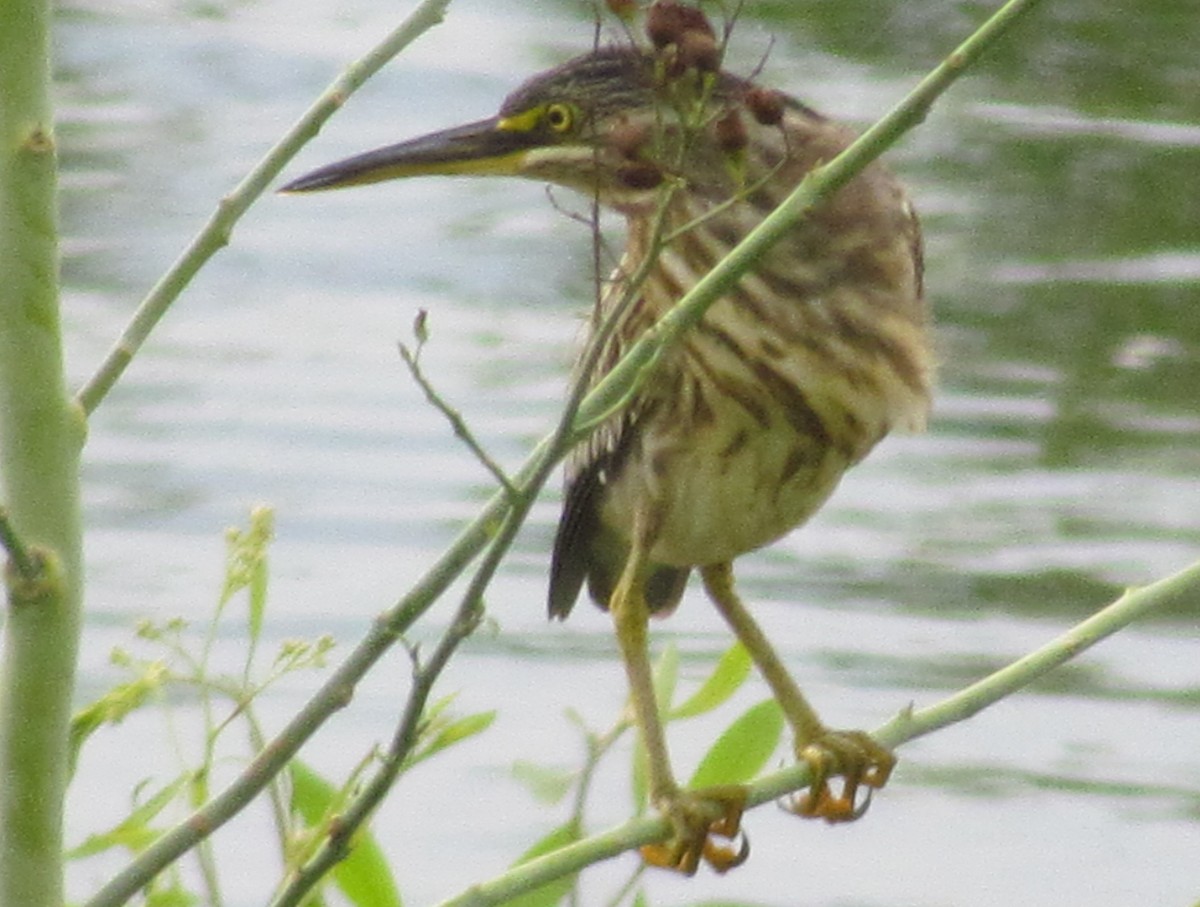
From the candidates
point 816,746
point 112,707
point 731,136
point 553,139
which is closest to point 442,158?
point 553,139

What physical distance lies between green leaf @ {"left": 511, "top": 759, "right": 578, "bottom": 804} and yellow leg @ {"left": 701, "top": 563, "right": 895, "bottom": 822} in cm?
49

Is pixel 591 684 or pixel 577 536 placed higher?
pixel 577 536

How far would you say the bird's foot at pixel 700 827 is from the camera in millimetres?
3441

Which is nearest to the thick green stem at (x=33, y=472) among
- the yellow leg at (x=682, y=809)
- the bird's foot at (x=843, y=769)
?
the yellow leg at (x=682, y=809)

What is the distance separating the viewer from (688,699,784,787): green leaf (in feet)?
9.87

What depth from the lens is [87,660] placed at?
655 centimetres

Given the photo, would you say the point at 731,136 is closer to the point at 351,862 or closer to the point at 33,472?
the point at 33,472

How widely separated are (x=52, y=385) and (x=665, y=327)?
45 cm

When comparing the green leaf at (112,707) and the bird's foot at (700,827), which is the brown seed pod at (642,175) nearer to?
the green leaf at (112,707)

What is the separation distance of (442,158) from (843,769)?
100cm

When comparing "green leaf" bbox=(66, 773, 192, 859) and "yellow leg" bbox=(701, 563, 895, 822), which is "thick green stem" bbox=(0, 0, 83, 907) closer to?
"green leaf" bbox=(66, 773, 192, 859)

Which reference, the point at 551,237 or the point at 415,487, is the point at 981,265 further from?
the point at 415,487

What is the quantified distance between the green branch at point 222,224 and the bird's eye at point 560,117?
45.4 inches

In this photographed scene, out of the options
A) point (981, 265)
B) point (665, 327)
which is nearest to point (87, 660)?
point (981, 265)
